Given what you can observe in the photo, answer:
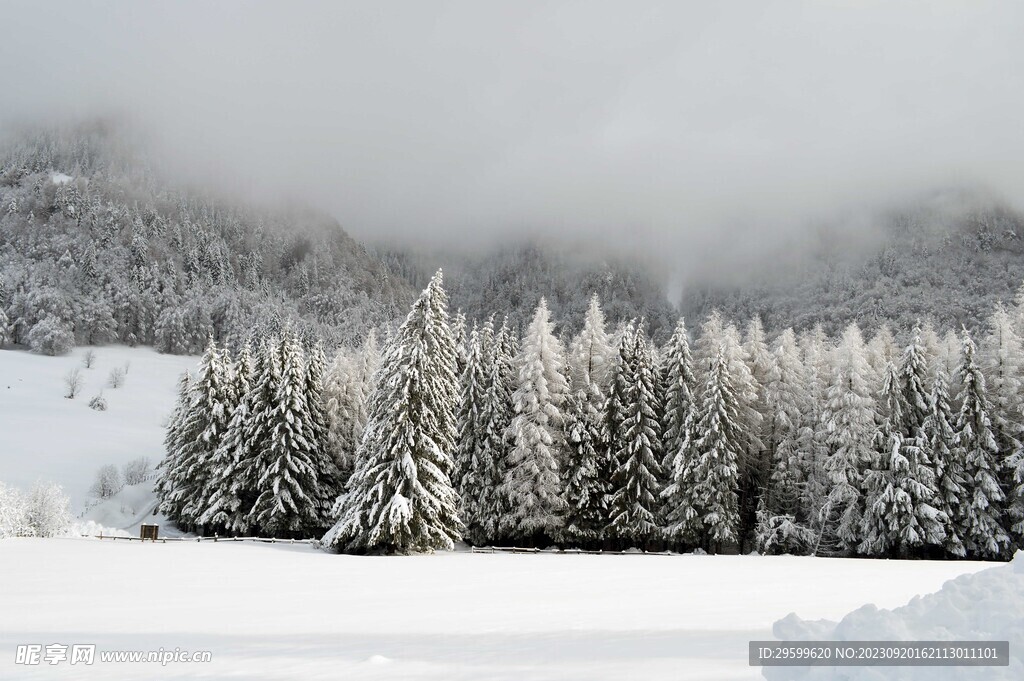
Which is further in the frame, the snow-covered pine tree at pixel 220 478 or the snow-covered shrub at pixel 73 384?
the snow-covered shrub at pixel 73 384

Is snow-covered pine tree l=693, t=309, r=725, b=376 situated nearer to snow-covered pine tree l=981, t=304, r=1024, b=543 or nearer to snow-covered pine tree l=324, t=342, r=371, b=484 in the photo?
snow-covered pine tree l=981, t=304, r=1024, b=543

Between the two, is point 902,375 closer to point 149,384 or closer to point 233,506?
point 233,506

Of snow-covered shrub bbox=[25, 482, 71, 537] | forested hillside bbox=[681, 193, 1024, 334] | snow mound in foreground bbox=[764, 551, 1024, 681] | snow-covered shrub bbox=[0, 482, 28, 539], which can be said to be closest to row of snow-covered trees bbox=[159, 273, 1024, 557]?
snow-covered shrub bbox=[25, 482, 71, 537]

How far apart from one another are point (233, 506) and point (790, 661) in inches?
1579

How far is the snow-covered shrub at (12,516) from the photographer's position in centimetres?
3189

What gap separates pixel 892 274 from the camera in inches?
5832

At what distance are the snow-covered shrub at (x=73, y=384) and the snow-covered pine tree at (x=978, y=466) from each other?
98532 millimetres

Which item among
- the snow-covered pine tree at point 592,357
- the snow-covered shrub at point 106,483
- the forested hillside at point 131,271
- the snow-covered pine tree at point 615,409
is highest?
the forested hillside at point 131,271

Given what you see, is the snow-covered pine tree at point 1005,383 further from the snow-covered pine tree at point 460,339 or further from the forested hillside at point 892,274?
the forested hillside at point 892,274

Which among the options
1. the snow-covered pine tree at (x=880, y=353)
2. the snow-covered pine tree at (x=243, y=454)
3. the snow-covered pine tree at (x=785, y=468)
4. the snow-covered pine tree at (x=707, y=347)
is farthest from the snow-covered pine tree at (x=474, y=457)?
the snow-covered pine tree at (x=880, y=353)

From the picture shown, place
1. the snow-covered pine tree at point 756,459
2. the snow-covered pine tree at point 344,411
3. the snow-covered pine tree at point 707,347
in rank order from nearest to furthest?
the snow-covered pine tree at point 756,459 < the snow-covered pine tree at point 707,347 < the snow-covered pine tree at point 344,411

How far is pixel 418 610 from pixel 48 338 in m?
118

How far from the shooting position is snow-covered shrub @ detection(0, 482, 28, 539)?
3189cm

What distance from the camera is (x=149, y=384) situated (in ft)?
326
